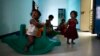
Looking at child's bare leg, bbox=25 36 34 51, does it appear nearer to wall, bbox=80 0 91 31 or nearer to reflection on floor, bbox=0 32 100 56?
reflection on floor, bbox=0 32 100 56

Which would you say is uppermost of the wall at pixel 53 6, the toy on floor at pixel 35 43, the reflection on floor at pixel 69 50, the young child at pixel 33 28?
the wall at pixel 53 6

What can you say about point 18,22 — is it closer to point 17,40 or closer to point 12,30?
point 12,30

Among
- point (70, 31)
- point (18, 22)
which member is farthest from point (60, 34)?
point (70, 31)

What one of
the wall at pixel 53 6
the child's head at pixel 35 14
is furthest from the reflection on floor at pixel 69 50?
the wall at pixel 53 6

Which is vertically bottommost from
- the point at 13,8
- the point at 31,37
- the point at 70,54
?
the point at 70,54

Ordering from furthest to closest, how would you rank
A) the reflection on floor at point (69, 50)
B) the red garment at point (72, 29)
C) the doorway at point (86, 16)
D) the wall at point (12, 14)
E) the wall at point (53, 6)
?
the wall at point (53, 6)
the doorway at point (86, 16)
the wall at point (12, 14)
the red garment at point (72, 29)
the reflection on floor at point (69, 50)

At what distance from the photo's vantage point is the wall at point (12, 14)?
4.58 meters

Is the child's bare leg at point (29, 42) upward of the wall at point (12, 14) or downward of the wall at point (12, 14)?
downward

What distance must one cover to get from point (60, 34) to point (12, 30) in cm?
156

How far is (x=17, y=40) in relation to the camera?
3.15 metres

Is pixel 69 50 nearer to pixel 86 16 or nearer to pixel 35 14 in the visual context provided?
pixel 35 14

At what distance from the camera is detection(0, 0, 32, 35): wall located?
4.58 metres

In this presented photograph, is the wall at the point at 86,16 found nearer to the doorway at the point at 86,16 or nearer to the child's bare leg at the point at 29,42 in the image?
the doorway at the point at 86,16

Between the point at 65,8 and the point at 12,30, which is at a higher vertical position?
the point at 65,8
